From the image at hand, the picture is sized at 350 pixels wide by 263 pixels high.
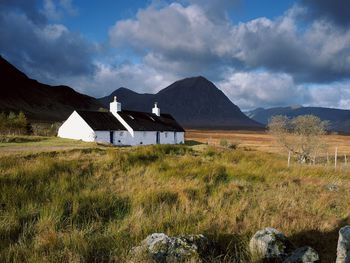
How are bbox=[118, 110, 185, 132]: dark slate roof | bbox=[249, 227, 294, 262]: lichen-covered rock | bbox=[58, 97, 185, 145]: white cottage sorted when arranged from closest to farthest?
bbox=[249, 227, 294, 262]: lichen-covered rock → bbox=[58, 97, 185, 145]: white cottage → bbox=[118, 110, 185, 132]: dark slate roof

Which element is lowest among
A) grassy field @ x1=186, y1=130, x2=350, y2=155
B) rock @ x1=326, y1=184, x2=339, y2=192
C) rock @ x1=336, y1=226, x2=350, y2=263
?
grassy field @ x1=186, y1=130, x2=350, y2=155

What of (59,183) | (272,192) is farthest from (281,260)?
(59,183)

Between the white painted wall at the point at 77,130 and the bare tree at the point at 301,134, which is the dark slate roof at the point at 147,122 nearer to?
the white painted wall at the point at 77,130

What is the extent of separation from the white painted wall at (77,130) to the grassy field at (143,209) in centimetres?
2770

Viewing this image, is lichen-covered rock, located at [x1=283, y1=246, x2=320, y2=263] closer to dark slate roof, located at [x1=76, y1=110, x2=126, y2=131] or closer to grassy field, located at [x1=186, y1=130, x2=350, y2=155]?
dark slate roof, located at [x1=76, y1=110, x2=126, y2=131]

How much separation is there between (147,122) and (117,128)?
6.51 meters

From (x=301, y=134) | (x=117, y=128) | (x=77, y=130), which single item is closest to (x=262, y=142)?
(x=301, y=134)

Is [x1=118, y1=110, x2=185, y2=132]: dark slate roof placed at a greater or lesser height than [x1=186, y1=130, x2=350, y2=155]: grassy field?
greater

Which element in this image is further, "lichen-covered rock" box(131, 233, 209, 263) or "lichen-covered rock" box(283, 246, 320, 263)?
"lichen-covered rock" box(283, 246, 320, 263)

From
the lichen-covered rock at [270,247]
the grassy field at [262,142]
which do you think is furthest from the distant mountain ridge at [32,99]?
the lichen-covered rock at [270,247]

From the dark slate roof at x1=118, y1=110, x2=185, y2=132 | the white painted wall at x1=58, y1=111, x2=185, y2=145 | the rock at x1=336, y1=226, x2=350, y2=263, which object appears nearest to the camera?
the rock at x1=336, y1=226, x2=350, y2=263

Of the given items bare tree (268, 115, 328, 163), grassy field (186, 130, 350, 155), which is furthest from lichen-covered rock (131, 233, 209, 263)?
grassy field (186, 130, 350, 155)

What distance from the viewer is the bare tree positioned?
140 ft

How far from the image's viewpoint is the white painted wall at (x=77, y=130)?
39000 millimetres
